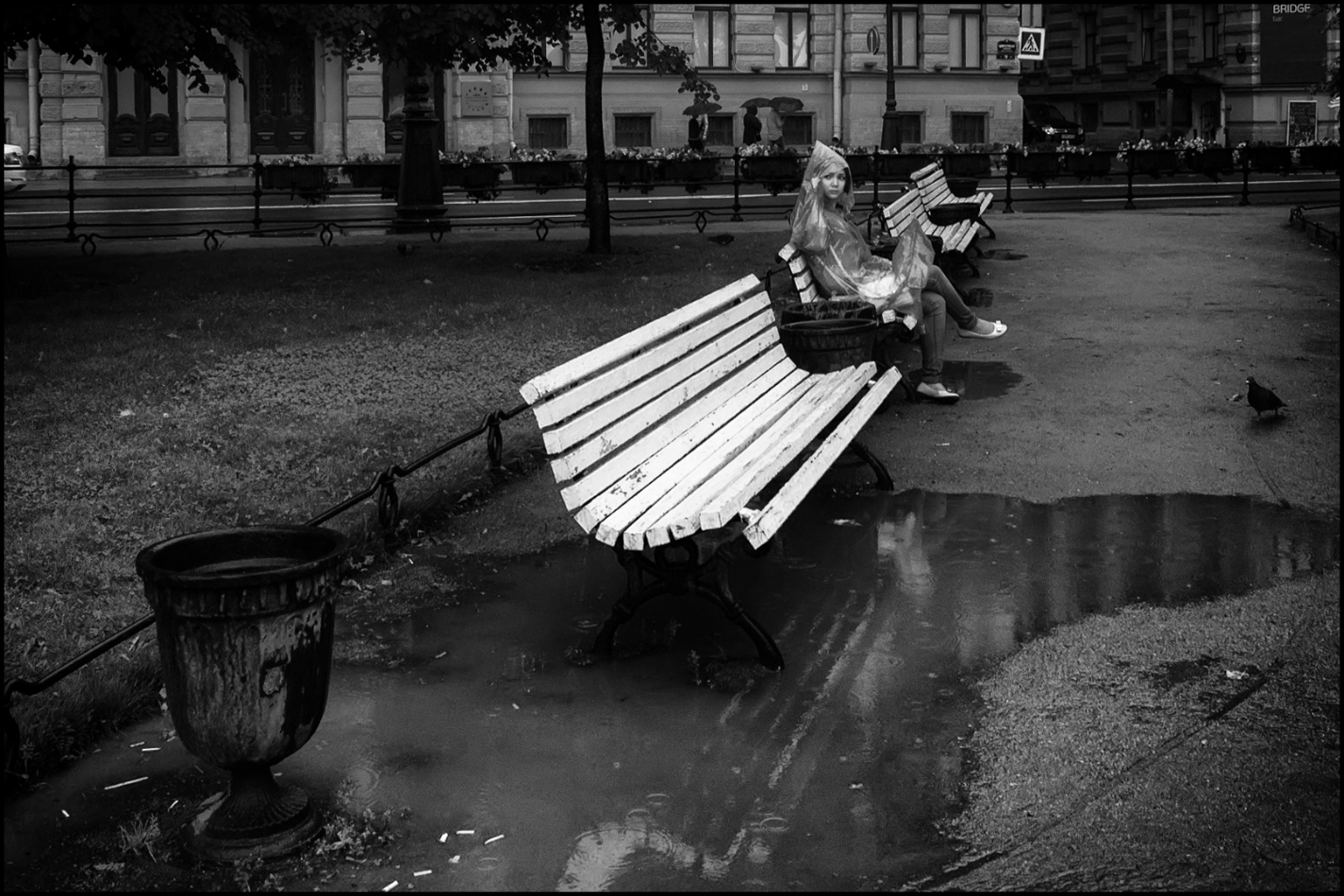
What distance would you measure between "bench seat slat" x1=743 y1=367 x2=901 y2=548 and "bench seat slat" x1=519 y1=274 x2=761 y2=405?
855mm

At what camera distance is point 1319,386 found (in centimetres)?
977

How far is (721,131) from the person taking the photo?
136 feet

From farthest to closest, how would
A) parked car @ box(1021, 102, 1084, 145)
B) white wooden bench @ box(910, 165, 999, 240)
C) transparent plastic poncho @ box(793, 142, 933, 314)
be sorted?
parked car @ box(1021, 102, 1084, 145)
white wooden bench @ box(910, 165, 999, 240)
transparent plastic poncho @ box(793, 142, 933, 314)

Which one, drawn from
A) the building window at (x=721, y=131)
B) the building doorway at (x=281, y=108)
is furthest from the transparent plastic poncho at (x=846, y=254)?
the building window at (x=721, y=131)

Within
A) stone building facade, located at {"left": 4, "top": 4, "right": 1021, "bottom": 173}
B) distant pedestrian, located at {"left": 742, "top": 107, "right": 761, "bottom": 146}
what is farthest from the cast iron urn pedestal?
distant pedestrian, located at {"left": 742, "top": 107, "right": 761, "bottom": 146}

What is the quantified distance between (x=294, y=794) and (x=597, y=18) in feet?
39.8

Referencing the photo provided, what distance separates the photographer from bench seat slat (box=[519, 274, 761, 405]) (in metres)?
5.73

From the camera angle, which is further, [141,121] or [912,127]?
[912,127]

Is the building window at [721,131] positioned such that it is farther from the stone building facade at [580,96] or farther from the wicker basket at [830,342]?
the wicker basket at [830,342]

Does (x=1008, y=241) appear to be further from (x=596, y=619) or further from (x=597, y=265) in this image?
(x=596, y=619)

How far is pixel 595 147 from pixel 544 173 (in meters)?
8.40

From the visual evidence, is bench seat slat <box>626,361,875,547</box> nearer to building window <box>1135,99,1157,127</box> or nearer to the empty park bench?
the empty park bench

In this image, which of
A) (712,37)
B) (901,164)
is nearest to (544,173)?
(901,164)

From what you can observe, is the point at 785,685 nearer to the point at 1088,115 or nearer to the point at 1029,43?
the point at 1029,43
